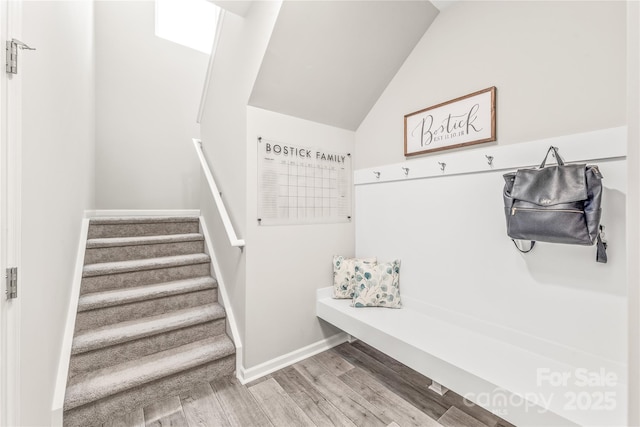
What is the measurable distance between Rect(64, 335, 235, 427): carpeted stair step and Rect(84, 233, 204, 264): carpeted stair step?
932mm

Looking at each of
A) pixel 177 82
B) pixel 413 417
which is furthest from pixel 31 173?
pixel 177 82

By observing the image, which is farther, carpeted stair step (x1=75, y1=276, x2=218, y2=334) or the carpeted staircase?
carpeted stair step (x1=75, y1=276, x2=218, y2=334)

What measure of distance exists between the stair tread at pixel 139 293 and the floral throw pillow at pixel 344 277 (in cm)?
103

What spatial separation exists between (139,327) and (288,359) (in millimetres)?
1074

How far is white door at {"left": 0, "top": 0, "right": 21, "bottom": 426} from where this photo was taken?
83 centimetres

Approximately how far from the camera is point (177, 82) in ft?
11.8

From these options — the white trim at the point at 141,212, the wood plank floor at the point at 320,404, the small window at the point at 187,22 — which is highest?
the small window at the point at 187,22

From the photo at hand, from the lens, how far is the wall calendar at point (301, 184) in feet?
6.70

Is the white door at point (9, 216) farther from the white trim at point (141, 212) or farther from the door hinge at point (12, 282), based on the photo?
the white trim at point (141, 212)

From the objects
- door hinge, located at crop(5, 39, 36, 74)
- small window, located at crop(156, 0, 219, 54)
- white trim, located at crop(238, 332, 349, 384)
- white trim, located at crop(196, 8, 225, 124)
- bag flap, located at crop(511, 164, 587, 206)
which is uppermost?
small window, located at crop(156, 0, 219, 54)

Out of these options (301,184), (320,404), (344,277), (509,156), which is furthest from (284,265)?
(509,156)

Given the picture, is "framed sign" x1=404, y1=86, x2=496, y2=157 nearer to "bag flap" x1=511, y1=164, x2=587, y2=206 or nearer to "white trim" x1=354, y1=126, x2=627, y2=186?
"white trim" x1=354, y1=126, x2=627, y2=186

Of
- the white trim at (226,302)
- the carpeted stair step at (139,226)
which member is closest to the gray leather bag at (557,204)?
the white trim at (226,302)

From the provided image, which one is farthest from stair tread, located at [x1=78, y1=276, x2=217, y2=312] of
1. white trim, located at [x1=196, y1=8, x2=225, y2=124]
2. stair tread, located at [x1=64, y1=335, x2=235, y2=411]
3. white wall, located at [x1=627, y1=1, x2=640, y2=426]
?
white wall, located at [x1=627, y1=1, x2=640, y2=426]
